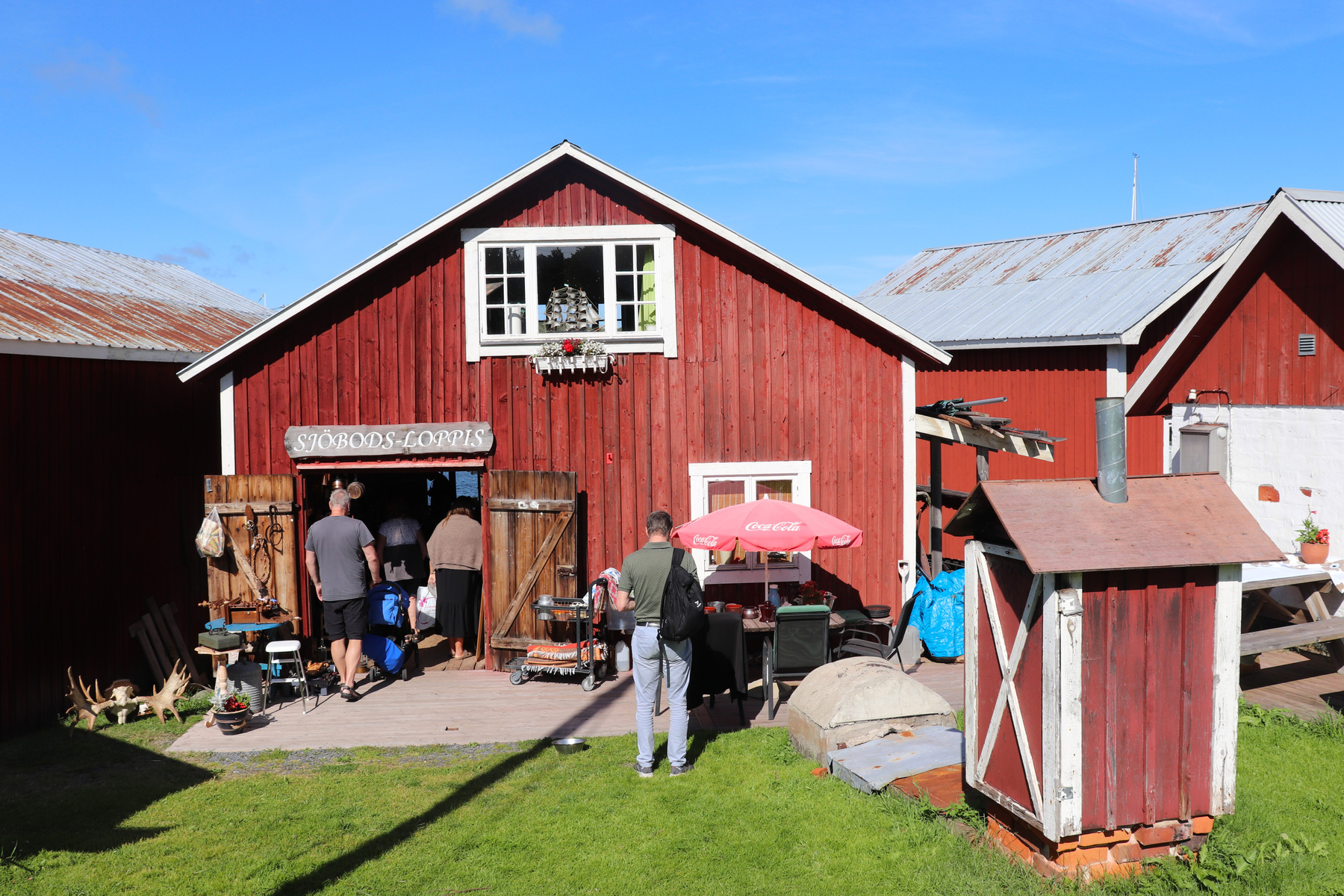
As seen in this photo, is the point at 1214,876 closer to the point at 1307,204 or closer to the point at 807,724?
the point at 807,724

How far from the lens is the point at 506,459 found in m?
11.1

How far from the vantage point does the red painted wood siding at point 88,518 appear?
896 cm

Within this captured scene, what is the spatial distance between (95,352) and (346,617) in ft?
11.4

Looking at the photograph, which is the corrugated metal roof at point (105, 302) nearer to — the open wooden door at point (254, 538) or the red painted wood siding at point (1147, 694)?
the open wooden door at point (254, 538)

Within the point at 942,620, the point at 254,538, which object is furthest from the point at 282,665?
the point at 942,620

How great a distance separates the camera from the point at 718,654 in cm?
873

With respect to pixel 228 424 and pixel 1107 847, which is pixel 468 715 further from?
pixel 1107 847

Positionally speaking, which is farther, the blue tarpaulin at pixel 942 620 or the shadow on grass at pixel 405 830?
the blue tarpaulin at pixel 942 620

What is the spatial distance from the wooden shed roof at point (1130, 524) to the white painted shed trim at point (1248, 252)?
523 centimetres

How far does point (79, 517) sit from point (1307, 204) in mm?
12773

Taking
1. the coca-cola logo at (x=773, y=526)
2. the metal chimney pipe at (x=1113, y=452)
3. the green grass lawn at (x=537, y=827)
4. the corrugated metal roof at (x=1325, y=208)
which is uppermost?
the corrugated metal roof at (x=1325, y=208)

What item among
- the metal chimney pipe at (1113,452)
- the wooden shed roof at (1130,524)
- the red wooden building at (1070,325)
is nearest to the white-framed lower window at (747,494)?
the wooden shed roof at (1130,524)

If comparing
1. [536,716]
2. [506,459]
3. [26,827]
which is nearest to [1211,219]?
[506,459]

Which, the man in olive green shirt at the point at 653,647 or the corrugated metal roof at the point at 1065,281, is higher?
the corrugated metal roof at the point at 1065,281
